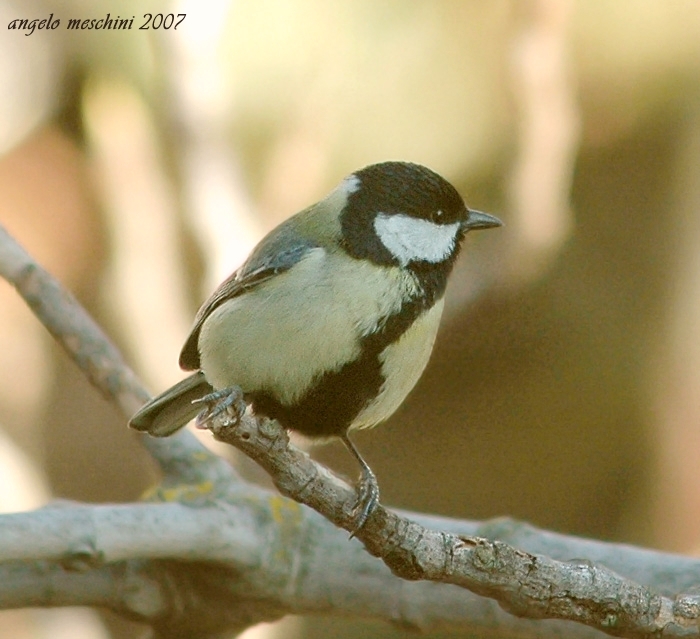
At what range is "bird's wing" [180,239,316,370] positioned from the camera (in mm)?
1521

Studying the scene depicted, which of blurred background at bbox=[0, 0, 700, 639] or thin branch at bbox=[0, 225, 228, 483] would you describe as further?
blurred background at bbox=[0, 0, 700, 639]

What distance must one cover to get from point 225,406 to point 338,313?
0.24 m

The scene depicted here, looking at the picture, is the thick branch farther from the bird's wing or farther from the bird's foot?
the bird's wing

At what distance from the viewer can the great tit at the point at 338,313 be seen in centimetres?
143

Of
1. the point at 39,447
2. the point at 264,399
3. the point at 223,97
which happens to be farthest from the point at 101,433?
the point at 264,399

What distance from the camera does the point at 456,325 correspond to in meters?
2.88

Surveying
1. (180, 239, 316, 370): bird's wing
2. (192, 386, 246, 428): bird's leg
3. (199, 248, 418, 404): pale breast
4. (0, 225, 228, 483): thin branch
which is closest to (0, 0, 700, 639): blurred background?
(0, 225, 228, 483): thin branch

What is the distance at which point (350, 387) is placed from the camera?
1.48 m

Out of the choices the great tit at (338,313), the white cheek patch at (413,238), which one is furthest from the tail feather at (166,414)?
the white cheek patch at (413,238)

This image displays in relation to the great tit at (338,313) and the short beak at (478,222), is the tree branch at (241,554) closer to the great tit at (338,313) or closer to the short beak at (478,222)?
the great tit at (338,313)

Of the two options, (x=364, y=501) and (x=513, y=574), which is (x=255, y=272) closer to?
(x=364, y=501)

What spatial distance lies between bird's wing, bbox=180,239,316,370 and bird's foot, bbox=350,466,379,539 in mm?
365

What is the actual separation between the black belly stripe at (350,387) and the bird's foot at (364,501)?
0.12 m

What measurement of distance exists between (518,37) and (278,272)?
1471 mm
